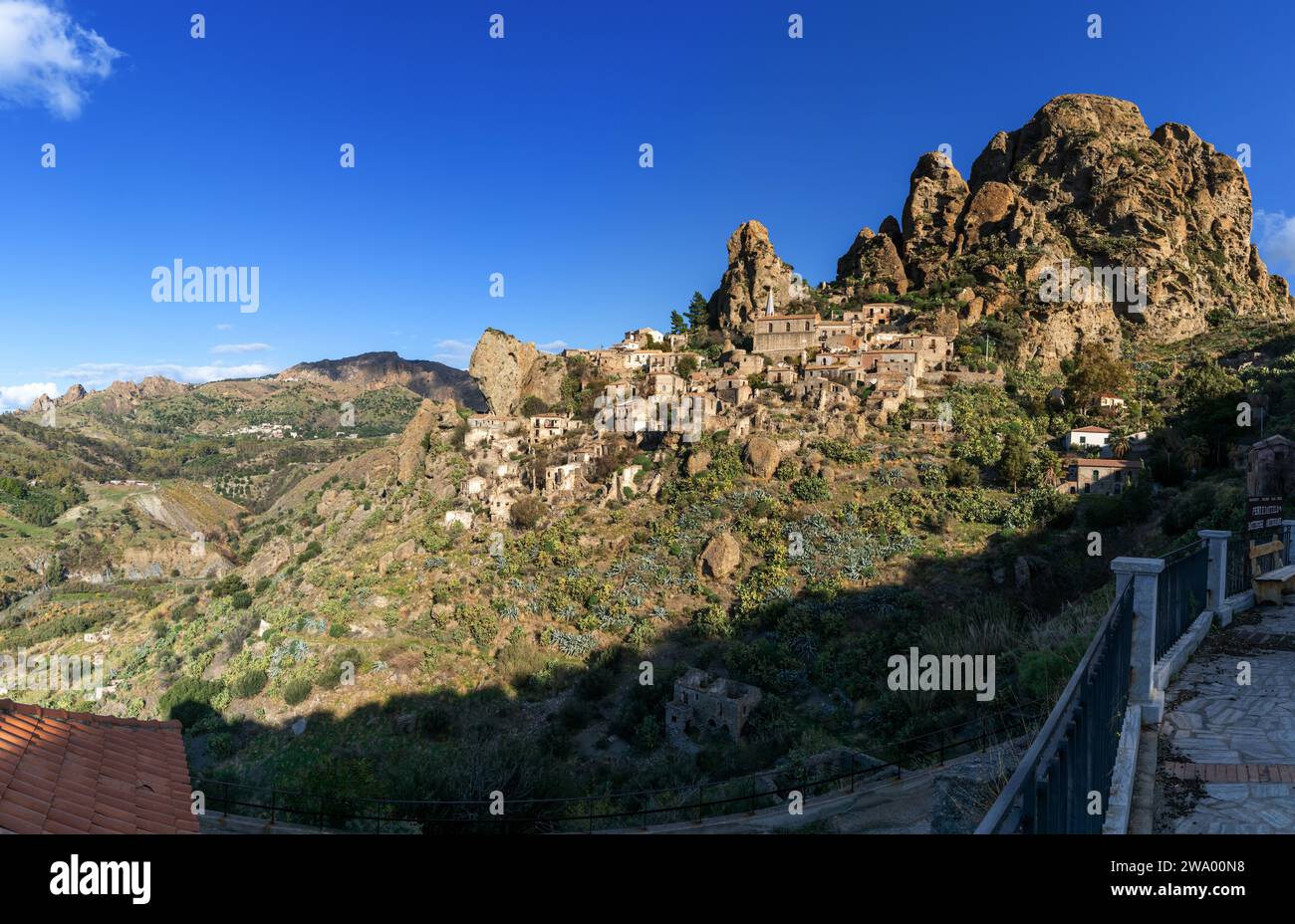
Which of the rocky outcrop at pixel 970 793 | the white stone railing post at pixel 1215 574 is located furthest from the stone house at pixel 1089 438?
the rocky outcrop at pixel 970 793

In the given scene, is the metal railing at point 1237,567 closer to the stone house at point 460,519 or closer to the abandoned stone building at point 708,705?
the abandoned stone building at point 708,705

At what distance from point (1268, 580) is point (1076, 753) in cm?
861

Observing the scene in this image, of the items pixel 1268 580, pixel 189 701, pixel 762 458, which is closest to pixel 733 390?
pixel 762 458

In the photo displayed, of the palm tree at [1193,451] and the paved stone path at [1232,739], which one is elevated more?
the palm tree at [1193,451]

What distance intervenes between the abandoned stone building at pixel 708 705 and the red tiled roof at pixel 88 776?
17.3m

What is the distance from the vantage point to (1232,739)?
19.1 ft

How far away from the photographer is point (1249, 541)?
400 inches

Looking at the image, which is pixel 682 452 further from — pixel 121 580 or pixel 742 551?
pixel 121 580

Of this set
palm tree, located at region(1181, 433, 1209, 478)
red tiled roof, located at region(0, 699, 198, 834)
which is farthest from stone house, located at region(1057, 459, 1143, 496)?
red tiled roof, located at region(0, 699, 198, 834)

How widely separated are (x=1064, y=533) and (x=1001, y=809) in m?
32.2

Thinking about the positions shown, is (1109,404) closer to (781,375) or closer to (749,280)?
(781,375)

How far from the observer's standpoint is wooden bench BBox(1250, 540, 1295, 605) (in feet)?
31.7

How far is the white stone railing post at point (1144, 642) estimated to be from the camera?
240 inches
